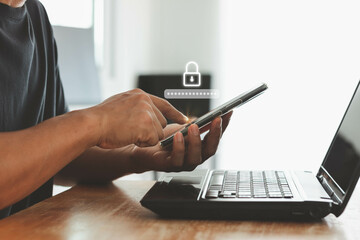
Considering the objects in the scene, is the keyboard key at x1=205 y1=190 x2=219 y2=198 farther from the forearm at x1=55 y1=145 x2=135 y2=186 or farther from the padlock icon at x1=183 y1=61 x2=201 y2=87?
the padlock icon at x1=183 y1=61 x2=201 y2=87

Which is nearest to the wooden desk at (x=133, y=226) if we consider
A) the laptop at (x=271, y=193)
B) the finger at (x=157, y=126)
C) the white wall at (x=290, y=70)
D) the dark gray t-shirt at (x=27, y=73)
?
the laptop at (x=271, y=193)

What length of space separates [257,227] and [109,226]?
0.19 metres

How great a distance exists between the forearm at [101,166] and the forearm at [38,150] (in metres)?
0.26

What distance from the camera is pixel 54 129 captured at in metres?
0.68

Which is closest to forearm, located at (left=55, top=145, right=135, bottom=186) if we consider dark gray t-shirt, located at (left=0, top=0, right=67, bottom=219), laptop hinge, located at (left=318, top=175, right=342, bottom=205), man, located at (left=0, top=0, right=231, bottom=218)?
man, located at (left=0, top=0, right=231, bottom=218)

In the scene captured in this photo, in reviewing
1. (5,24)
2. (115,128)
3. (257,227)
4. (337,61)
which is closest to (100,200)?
(115,128)

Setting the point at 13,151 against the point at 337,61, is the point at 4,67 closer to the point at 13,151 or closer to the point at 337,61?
the point at 13,151

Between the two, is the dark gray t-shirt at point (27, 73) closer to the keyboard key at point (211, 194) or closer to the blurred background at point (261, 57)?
the keyboard key at point (211, 194)

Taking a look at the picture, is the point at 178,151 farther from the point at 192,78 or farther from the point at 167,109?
the point at 192,78

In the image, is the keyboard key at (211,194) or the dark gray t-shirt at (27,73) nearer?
the keyboard key at (211,194)

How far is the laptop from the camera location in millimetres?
633

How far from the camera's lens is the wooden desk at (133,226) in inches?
23.3

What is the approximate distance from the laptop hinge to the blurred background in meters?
1.24

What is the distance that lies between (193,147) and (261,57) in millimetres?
1301
